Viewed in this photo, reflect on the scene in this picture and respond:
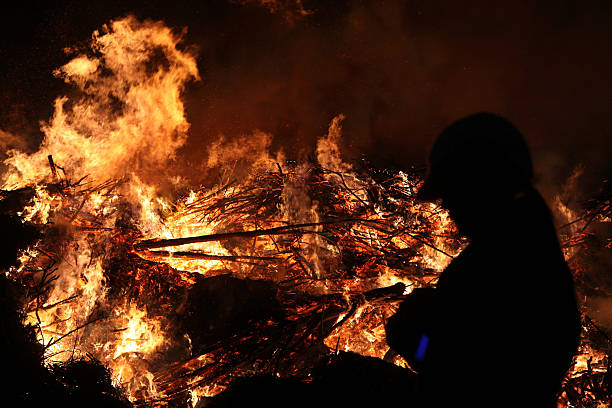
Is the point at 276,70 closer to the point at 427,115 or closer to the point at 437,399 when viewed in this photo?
the point at 427,115

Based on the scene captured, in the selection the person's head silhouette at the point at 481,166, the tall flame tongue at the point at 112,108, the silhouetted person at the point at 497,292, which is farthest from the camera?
the tall flame tongue at the point at 112,108

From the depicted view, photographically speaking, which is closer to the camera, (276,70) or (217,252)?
(217,252)

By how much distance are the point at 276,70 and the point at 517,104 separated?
4.37m

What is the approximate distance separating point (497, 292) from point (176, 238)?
12.7ft

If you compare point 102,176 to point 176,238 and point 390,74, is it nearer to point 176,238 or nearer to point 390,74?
point 176,238

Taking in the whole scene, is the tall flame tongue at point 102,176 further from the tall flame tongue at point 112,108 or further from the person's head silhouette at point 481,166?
the person's head silhouette at point 481,166

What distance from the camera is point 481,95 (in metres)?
5.63

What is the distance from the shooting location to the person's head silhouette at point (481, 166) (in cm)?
161

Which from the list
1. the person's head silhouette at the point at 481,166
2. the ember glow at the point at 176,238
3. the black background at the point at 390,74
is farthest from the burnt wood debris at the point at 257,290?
the person's head silhouette at the point at 481,166

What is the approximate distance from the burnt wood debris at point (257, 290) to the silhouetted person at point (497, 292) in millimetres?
1246

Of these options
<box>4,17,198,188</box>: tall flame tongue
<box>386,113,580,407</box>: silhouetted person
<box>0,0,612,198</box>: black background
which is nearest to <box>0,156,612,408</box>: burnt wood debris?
<box>4,17,198,188</box>: tall flame tongue

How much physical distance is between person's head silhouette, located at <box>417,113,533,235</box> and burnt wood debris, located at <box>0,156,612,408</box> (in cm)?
174

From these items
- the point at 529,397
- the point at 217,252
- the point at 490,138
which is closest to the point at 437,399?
the point at 529,397

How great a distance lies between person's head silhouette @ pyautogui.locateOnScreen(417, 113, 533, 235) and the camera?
1608 mm
